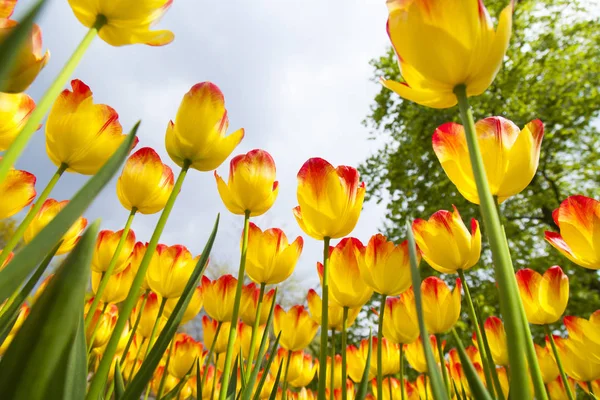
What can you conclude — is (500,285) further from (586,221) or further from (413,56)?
(586,221)

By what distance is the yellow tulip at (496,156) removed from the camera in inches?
27.1

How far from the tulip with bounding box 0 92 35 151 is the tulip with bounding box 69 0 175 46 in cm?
21

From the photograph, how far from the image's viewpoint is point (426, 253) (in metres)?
0.98

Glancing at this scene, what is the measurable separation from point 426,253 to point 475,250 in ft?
0.36

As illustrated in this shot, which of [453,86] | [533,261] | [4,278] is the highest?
[533,261]

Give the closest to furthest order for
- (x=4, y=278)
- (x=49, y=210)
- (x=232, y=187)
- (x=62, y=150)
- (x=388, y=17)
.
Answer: (x=4, y=278) → (x=388, y=17) → (x=62, y=150) → (x=232, y=187) → (x=49, y=210)

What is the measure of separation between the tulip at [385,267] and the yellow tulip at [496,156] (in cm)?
37

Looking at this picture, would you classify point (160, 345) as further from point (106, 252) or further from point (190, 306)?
point (190, 306)

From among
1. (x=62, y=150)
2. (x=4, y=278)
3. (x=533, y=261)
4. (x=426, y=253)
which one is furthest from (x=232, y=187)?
(x=533, y=261)

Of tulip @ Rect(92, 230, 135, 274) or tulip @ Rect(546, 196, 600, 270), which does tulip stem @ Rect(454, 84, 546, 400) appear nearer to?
tulip @ Rect(546, 196, 600, 270)

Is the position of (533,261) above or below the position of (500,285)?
above

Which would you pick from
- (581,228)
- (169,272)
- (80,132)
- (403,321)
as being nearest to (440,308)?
(403,321)

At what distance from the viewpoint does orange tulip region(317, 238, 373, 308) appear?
3.67ft

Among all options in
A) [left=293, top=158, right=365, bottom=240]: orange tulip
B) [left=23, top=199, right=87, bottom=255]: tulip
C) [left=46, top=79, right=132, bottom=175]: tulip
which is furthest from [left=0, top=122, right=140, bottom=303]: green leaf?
[left=23, top=199, right=87, bottom=255]: tulip
